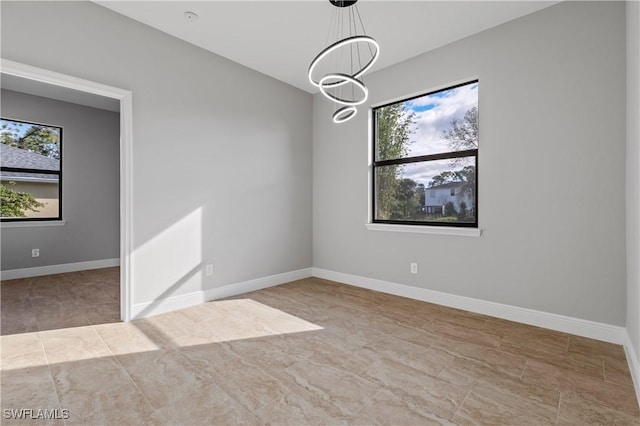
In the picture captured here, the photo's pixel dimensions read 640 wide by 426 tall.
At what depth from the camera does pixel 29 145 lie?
188 inches

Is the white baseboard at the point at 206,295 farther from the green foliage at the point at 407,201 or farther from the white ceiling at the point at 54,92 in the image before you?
the white ceiling at the point at 54,92

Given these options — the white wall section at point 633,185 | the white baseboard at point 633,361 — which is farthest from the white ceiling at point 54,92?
the white baseboard at point 633,361

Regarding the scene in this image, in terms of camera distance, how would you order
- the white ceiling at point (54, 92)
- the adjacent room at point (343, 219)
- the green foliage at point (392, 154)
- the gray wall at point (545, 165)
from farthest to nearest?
the white ceiling at point (54, 92) < the green foliage at point (392, 154) < the gray wall at point (545, 165) < the adjacent room at point (343, 219)

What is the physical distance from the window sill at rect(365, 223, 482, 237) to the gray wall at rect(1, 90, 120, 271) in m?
4.69

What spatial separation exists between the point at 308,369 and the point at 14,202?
539cm

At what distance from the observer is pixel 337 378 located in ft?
6.38

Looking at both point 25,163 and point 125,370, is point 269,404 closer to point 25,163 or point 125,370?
point 125,370

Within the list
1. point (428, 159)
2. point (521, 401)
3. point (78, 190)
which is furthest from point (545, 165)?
point (78, 190)

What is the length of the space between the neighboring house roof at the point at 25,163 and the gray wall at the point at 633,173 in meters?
6.99

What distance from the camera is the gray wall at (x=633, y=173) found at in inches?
73.8

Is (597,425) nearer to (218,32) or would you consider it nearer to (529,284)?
(529,284)

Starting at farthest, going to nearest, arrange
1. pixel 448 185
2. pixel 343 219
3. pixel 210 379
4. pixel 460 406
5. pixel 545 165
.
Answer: pixel 343 219, pixel 448 185, pixel 545 165, pixel 210 379, pixel 460 406

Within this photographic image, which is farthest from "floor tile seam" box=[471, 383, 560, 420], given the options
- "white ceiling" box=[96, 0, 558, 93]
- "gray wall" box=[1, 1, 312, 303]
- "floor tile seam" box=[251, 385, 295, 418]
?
"white ceiling" box=[96, 0, 558, 93]

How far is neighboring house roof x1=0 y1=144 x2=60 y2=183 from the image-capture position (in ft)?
15.0
